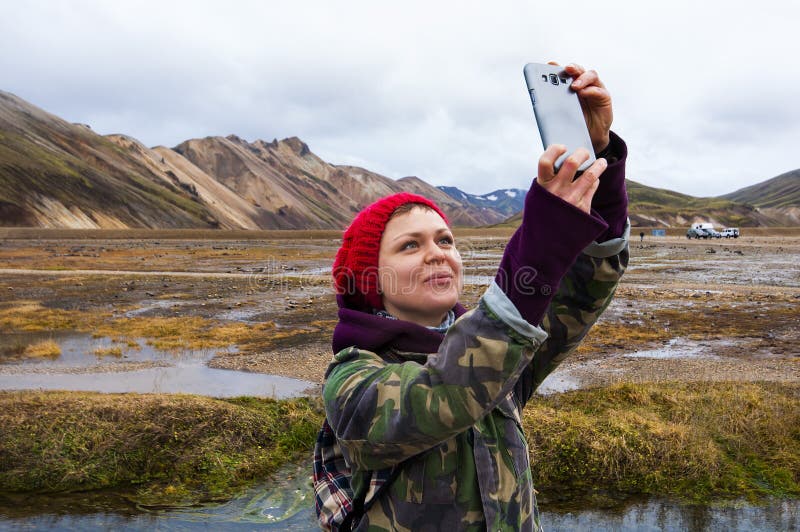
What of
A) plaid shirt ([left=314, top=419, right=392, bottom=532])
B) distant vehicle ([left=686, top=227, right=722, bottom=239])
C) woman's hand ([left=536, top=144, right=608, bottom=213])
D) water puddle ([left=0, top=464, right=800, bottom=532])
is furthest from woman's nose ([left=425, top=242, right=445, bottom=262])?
distant vehicle ([left=686, top=227, right=722, bottom=239])

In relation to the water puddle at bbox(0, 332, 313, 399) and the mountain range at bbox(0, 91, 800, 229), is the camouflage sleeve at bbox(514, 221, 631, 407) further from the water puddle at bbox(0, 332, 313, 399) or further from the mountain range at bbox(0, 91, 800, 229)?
the mountain range at bbox(0, 91, 800, 229)

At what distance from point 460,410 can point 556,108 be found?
863 mm

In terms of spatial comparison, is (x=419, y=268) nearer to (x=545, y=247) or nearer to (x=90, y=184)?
(x=545, y=247)

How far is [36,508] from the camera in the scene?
18.4 feet

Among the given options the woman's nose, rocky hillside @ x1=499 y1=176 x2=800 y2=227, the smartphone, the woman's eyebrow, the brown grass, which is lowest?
the brown grass

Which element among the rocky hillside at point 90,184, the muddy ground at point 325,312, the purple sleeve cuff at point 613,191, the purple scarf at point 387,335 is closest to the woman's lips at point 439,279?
the purple scarf at point 387,335

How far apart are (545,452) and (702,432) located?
1936 millimetres

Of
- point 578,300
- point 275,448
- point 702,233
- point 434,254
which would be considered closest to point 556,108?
point 434,254

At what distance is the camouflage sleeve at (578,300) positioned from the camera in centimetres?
190

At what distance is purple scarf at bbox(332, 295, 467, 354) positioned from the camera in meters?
1.80

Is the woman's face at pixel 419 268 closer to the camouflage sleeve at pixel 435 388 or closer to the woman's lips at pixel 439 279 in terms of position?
the woman's lips at pixel 439 279

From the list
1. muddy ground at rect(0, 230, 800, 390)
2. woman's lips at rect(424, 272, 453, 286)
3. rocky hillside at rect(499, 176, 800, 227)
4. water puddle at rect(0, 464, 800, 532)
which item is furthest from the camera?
rocky hillside at rect(499, 176, 800, 227)

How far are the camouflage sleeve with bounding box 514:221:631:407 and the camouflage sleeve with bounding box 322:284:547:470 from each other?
0.60 metres

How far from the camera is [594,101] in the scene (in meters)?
1.79
